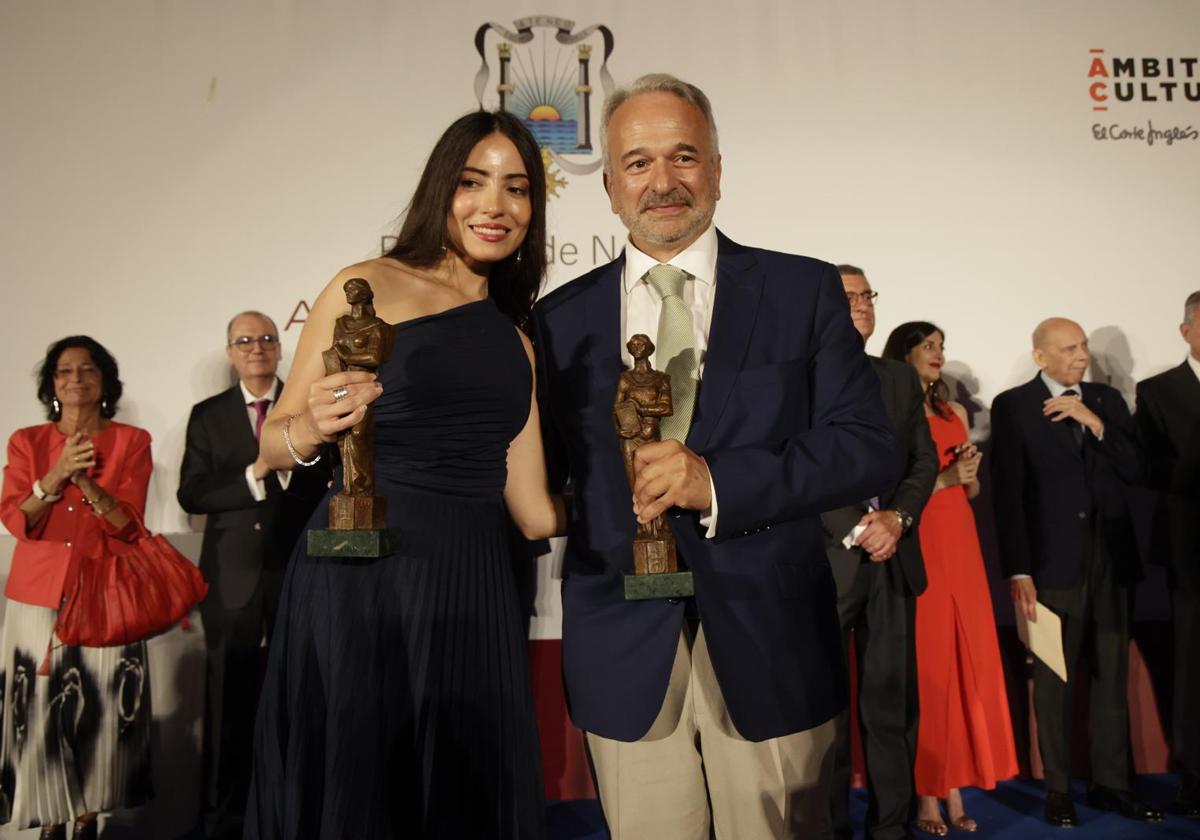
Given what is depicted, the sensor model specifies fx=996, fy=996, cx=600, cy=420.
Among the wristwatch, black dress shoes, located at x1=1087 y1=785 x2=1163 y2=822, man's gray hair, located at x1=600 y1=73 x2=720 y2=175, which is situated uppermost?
man's gray hair, located at x1=600 y1=73 x2=720 y2=175

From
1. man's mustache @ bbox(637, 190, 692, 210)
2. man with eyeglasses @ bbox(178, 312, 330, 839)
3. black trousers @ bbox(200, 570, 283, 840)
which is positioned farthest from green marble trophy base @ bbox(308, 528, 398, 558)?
black trousers @ bbox(200, 570, 283, 840)

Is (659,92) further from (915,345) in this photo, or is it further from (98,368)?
(98,368)

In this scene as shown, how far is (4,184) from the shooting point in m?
4.94

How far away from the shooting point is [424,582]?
2.05 m

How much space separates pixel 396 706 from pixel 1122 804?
12.8 ft

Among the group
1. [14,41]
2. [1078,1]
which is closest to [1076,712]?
[1078,1]

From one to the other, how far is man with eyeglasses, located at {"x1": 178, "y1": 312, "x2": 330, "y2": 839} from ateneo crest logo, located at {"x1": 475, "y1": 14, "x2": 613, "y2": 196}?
1700mm

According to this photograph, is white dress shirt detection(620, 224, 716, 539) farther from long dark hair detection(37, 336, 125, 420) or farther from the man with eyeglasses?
long dark hair detection(37, 336, 125, 420)

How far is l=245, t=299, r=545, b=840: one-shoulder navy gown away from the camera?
197 cm

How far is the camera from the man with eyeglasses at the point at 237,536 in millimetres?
4312

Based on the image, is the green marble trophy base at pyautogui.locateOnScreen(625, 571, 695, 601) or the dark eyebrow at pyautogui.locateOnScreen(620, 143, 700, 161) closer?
the green marble trophy base at pyautogui.locateOnScreen(625, 571, 695, 601)

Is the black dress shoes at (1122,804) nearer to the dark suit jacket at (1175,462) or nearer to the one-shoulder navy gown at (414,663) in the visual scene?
the dark suit jacket at (1175,462)

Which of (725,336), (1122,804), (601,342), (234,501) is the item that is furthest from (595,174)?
(1122,804)

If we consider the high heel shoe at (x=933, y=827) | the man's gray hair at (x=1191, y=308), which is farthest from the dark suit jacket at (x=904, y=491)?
the man's gray hair at (x=1191, y=308)
